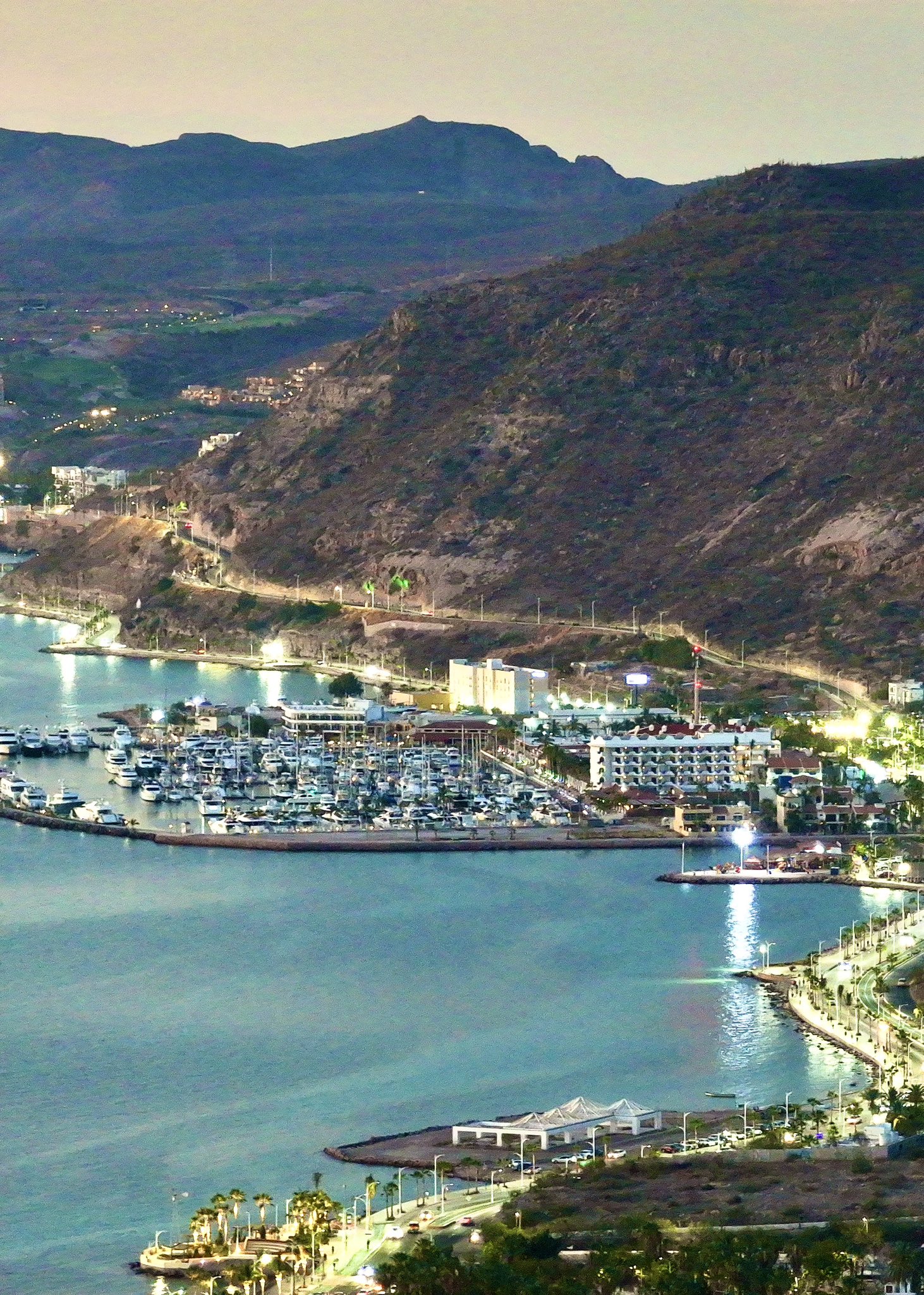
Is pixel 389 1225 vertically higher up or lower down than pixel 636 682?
lower down

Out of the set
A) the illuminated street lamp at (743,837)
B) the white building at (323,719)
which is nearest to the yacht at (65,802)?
the white building at (323,719)

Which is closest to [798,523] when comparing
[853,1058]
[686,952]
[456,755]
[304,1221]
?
[456,755]

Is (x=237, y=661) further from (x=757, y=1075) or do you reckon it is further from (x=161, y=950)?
(x=757, y=1075)

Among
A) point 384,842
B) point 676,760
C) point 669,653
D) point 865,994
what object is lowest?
point 865,994

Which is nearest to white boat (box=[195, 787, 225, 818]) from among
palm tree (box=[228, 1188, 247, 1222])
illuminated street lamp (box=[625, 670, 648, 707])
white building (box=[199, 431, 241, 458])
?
illuminated street lamp (box=[625, 670, 648, 707])

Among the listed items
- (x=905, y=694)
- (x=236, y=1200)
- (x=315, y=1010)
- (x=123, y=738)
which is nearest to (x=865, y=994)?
(x=315, y=1010)

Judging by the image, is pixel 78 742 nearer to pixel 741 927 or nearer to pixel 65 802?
pixel 65 802

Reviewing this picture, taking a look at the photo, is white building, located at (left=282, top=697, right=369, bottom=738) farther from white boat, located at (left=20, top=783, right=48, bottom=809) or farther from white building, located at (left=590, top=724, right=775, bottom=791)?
white boat, located at (left=20, top=783, right=48, bottom=809)
